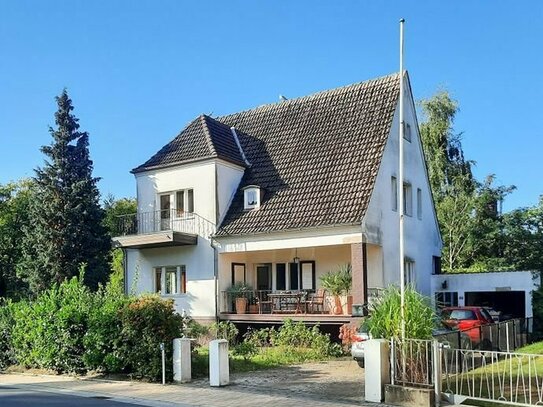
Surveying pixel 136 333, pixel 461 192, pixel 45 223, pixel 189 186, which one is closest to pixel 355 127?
pixel 189 186

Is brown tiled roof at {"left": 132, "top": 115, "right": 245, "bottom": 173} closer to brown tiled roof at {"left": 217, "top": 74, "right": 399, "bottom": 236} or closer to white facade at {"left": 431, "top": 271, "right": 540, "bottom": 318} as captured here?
brown tiled roof at {"left": 217, "top": 74, "right": 399, "bottom": 236}

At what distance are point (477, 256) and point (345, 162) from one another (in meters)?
18.1

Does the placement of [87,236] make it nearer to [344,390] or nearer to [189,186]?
[189,186]

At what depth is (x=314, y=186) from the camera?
24547 millimetres

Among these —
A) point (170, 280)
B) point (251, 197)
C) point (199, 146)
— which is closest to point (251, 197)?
point (251, 197)

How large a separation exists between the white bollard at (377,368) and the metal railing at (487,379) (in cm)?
109

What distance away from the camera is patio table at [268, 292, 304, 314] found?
23.7 meters

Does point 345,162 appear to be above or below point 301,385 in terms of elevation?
above

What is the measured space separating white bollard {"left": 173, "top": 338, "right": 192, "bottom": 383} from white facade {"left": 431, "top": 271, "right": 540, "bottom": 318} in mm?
13867

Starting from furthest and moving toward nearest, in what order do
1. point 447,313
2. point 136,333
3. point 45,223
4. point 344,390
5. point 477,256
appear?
point 477,256
point 45,223
point 447,313
point 136,333
point 344,390

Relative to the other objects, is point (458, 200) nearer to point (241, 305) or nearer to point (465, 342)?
point (241, 305)

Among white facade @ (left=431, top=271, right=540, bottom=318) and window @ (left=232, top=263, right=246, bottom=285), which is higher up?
window @ (left=232, top=263, right=246, bottom=285)

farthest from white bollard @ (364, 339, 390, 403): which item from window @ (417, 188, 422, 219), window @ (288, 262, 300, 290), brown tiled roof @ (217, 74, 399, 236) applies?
window @ (417, 188, 422, 219)

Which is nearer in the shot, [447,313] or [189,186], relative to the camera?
[447,313]
